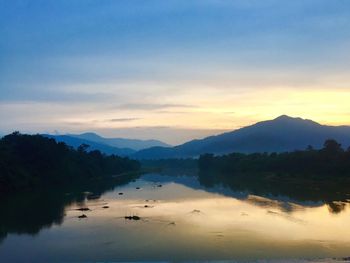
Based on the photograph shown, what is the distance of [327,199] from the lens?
37219mm

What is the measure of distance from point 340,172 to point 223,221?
31158 mm

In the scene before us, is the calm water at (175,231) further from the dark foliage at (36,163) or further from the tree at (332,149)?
the tree at (332,149)

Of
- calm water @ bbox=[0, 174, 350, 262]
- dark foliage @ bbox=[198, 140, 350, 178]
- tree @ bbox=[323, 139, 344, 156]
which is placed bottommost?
calm water @ bbox=[0, 174, 350, 262]

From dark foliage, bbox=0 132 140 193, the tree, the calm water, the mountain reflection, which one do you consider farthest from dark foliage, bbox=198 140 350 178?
dark foliage, bbox=0 132 140 193

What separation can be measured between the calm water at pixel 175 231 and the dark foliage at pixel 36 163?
26.9 ft

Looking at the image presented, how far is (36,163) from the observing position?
175ft

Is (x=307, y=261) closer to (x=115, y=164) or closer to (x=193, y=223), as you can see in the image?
(x=193, y=223)

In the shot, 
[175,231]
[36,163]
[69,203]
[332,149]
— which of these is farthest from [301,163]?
[175,231]

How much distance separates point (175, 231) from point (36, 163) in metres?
34.3

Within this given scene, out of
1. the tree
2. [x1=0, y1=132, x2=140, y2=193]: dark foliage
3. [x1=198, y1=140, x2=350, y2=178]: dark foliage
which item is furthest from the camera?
the tree

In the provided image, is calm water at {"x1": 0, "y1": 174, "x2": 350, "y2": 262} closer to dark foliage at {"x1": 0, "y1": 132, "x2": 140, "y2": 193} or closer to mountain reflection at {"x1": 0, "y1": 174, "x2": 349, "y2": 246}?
mountain reflection at {"x1": 0, "y1": 174, "x2": 349, "y2": 246}

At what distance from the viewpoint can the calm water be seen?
17.9 m

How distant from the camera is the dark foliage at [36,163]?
4428 centimetres

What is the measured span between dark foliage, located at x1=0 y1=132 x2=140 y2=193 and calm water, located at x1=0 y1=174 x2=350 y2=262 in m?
8.21
